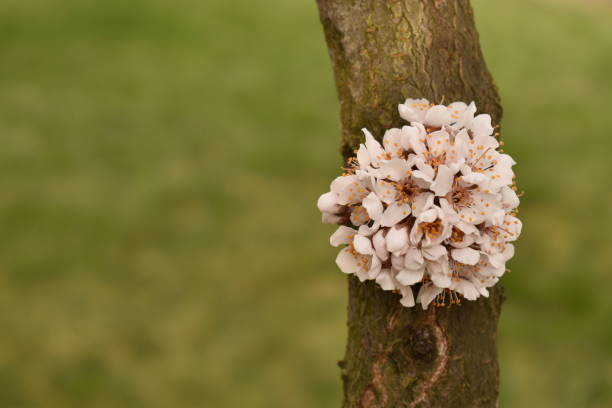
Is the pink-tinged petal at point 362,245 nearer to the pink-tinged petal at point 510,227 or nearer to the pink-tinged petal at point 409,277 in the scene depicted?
the pink-tinged petal at point 409,277

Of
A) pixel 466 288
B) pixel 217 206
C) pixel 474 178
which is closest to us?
pixel 474 178

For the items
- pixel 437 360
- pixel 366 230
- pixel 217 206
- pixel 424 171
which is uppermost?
pixel 217 206

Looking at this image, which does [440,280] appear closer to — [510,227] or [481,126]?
[510,227]

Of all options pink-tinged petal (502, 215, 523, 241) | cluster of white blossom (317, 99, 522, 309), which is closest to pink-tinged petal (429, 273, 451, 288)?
cluster of white blossom (317, 99, 522, 309)

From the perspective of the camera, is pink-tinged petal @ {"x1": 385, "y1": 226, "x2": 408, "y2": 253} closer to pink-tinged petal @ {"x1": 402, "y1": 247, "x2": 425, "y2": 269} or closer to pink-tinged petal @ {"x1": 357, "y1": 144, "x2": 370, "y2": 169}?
pink-tinged petal @ {"x1": 402, "y1": 247, "x2": 425, "y2": 269}

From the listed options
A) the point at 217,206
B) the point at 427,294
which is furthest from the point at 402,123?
the point at 217,206

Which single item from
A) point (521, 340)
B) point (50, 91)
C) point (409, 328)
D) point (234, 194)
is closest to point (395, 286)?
point (409, 328)

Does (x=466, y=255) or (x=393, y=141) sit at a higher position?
(x=393, y=141)

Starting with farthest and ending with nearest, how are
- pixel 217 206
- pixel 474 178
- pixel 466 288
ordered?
pixel 217 206 < pixel 466 288 < pixel 474 178
